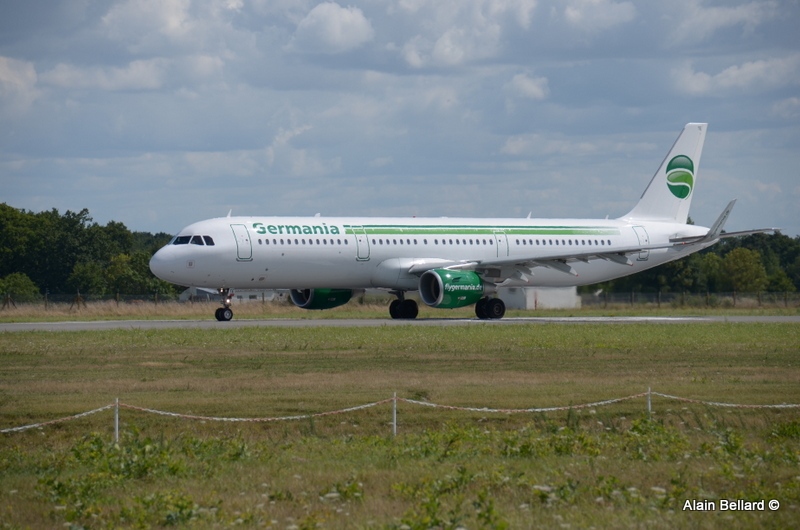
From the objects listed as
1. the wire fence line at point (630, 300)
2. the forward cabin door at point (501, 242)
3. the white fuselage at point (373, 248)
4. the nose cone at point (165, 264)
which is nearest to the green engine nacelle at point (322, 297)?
the white fuselage at point (373, 248)

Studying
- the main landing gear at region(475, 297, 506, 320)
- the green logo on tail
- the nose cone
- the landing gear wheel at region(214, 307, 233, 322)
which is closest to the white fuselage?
the nose cone

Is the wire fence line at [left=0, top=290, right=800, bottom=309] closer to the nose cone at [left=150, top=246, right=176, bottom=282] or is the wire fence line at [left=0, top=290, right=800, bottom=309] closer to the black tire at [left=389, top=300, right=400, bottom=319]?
the black tire at [left=389, top=300, right=400, bottom=319]

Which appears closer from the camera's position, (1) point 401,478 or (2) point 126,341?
(1) point 401,478

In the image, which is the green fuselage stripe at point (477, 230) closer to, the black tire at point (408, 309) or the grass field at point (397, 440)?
the black tire at point (408, 309)

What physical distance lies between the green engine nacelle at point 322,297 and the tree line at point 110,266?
1910 cm

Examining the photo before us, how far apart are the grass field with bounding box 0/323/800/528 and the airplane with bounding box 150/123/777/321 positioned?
11.9m

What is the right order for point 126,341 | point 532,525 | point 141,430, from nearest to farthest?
point 532,525 < point 141,430 < point 126,341

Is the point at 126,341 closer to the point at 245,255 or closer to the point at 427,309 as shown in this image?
the point at 245,255

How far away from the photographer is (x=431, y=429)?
58.3 ft

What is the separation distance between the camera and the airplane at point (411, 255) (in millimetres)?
43469

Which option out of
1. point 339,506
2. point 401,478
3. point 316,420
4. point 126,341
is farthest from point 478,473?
point 126,341

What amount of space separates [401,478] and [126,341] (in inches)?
865

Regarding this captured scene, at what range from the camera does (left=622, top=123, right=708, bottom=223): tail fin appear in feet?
182

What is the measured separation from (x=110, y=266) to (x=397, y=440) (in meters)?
73.9
